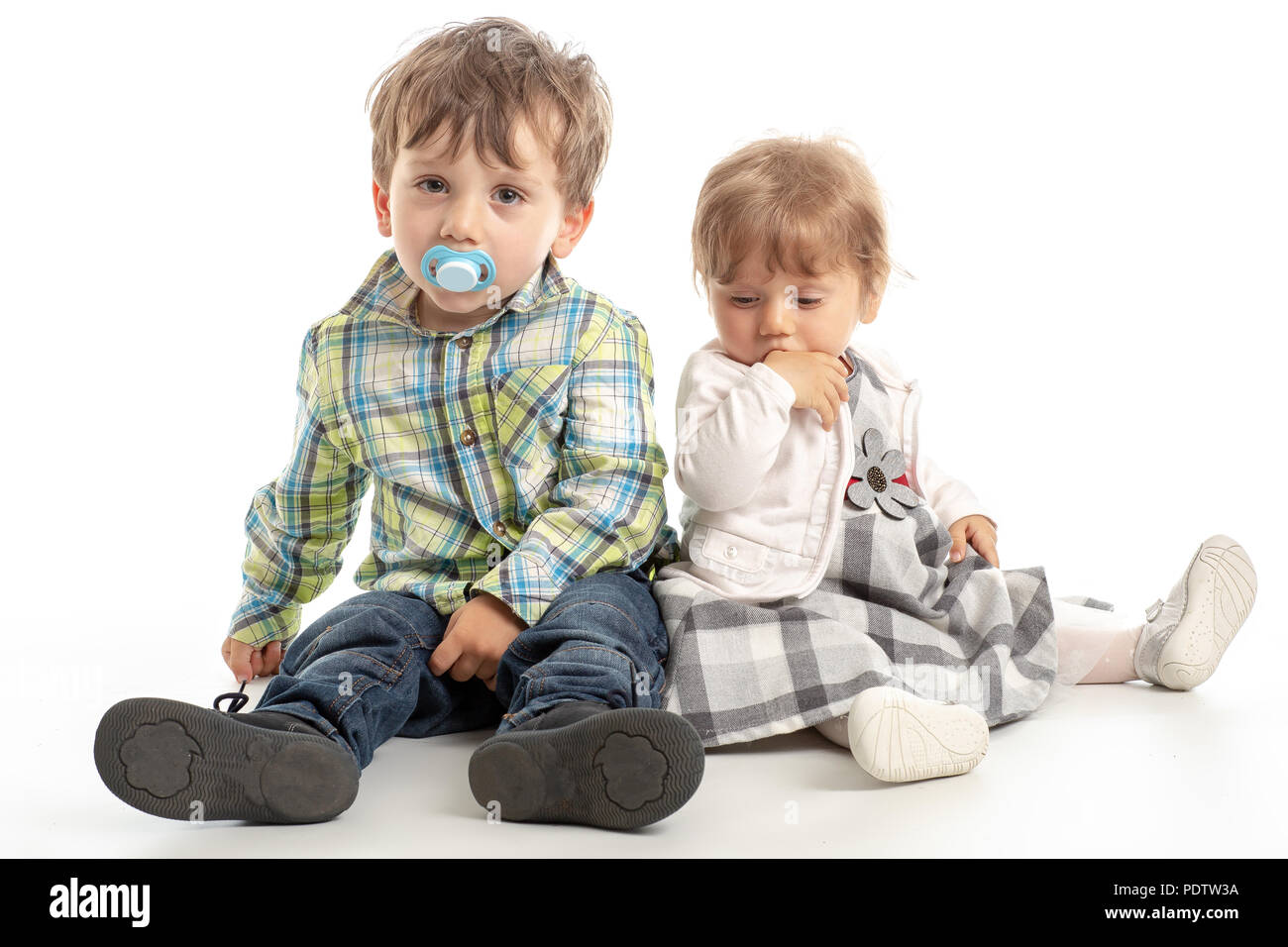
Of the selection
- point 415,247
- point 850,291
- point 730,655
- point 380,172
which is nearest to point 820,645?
point 730,655

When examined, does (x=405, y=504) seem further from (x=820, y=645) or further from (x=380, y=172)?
(x=820, y=645)

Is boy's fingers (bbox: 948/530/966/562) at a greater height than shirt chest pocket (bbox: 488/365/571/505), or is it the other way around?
shirt chest pocket (bbox: 488/365/571/505)

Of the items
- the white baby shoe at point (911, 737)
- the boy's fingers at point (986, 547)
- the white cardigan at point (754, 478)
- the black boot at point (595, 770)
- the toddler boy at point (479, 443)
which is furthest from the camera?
the boy's fingers at point (986, 547)

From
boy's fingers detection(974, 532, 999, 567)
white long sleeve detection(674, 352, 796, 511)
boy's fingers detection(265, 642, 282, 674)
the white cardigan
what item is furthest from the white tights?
boy's fingers detection(265, 642, 282, 674)

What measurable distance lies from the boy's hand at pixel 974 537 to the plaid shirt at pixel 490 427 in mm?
405

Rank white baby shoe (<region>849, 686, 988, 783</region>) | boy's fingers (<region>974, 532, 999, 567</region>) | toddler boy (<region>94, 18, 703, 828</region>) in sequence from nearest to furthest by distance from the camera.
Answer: white baby shoe (<region>849, 686, 988, 783</region>)
toddler boy (<region>94, 18, 703, 828</region>)
boy's fingers (<region>974, 532, 999, 567</region>)

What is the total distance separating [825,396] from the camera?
1.63m

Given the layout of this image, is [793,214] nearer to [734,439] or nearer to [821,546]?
[734,439]

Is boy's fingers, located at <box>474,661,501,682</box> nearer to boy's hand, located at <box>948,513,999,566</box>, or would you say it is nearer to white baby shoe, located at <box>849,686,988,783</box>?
white baby shoe, located at <box>849,686,988,783</box>

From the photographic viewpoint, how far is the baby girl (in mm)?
Answer: 1541

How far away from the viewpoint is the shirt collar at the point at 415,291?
5.35 ft

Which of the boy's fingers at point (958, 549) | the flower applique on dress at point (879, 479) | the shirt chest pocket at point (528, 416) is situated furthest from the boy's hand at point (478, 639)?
the boy's fingers at point (958, 549)

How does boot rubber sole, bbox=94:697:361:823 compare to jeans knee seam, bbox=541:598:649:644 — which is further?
jeans knee seam, bbox=541:598:649:644

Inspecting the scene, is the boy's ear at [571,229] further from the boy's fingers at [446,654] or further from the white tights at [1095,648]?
the white tights at [1095,648]
